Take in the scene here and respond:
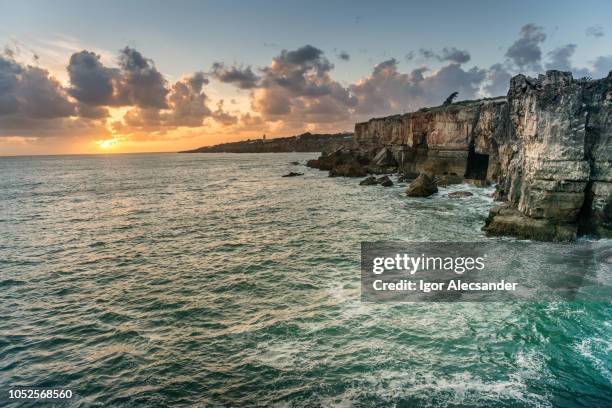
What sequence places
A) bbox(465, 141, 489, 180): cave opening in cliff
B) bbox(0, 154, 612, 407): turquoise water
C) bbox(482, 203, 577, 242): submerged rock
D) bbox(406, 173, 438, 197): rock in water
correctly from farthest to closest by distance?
1. bbox(465, 141, 489, 180): cave opening in cliff
2. bbox(406, 173, 438, 197): rock in water
3. bbox(482, 203, 577, 242): submerged rock
4. bbox(0, 154, 612, 407): turquoise water

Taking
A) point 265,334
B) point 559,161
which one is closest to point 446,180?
point 559,161

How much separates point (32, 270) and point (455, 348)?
931 inches

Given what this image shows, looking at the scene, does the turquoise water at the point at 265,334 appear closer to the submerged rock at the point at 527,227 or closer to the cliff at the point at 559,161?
the submerged rock at the point at 527,227

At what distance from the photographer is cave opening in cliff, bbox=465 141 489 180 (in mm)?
56375

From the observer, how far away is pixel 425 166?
61656mm

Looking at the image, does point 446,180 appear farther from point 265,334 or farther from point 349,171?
point 265,334

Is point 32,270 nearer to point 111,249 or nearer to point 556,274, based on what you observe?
point 111,249

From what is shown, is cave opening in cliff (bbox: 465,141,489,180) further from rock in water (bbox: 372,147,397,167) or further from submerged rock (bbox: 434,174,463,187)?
rock in water (bbox: 372,147,397,167)

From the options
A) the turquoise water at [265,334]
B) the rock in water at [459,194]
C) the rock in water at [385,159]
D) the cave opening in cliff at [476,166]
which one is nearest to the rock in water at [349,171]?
the rock in water at [385,159]

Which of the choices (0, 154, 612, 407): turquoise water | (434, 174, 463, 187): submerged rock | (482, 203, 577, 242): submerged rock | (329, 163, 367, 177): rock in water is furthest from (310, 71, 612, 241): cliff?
(329, 163, 367, 177): rock in water

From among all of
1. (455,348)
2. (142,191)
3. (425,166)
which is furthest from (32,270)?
(425,166)

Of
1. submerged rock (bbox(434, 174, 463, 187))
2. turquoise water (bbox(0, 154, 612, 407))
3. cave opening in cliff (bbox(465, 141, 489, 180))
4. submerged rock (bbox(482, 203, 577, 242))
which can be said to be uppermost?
cave opening in cliff (bbox(465, 141, 489, 180))

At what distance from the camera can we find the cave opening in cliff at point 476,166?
185 feet

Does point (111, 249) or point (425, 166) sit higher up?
point (425, 166)
